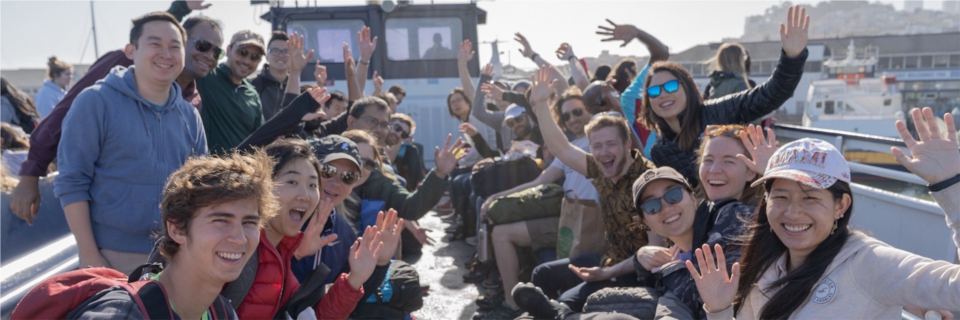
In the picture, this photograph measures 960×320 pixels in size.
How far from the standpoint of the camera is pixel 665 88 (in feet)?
11.5

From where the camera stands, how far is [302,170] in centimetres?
263

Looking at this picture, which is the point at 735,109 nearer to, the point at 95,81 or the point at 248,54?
the point at 248,54

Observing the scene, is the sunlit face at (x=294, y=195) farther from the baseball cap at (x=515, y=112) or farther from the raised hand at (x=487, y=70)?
the raised hand at (x=487, y=70)

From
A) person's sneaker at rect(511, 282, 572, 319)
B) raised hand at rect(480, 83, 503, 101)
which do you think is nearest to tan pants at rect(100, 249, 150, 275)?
person's sneaker at rect(511, 282, 572, 319)

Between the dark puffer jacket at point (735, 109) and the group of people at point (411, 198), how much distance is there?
1 cm

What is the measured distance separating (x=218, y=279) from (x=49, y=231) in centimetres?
308

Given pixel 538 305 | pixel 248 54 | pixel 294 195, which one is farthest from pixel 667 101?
pixel 248 54

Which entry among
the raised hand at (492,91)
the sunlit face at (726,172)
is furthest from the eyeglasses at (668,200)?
the raised hand at (492,91)

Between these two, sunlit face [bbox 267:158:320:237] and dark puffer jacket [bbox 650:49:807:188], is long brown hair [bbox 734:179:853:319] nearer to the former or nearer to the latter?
dark puffer jacket [bbox 650:49:807:188]

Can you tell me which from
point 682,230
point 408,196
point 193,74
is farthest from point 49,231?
point 682,230

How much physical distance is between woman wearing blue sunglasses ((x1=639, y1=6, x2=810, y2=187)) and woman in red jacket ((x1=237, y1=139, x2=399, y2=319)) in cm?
166

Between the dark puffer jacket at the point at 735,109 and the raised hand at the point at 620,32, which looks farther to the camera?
the raised hand at the point at 620,32

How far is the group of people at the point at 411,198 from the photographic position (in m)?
1.83

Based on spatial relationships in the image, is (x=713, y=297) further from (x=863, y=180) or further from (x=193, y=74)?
(x=863, y=180)
